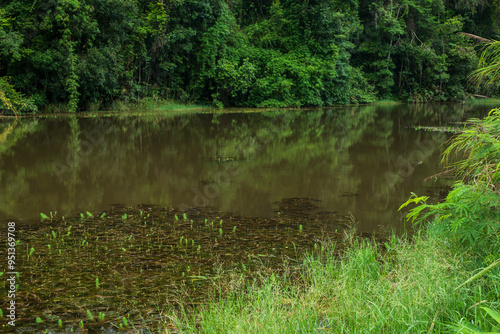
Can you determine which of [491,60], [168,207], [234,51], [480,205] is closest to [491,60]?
[491,60]

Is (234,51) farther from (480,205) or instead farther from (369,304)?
(480,205)

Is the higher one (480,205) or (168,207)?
(480,205)

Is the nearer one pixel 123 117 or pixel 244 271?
pixel 244 271

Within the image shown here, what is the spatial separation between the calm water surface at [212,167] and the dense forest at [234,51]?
4042 mm

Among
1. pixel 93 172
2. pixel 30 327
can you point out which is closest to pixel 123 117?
pixel 93 172

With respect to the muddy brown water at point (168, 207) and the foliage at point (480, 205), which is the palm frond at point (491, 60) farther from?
the muddy brown water at point (168, 207)

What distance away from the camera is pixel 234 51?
2919cm

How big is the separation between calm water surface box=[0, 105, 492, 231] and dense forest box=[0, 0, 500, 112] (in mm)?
4042

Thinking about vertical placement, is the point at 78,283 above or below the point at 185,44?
below

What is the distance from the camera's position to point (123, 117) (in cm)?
2200

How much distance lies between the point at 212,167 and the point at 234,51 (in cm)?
2001

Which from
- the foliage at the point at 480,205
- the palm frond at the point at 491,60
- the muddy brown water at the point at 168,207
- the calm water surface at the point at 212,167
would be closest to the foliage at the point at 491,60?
the palm frond at the point at 491,60

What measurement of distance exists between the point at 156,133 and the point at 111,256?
11.6 metres

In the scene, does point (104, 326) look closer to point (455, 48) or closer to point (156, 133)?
point (156, 133)
